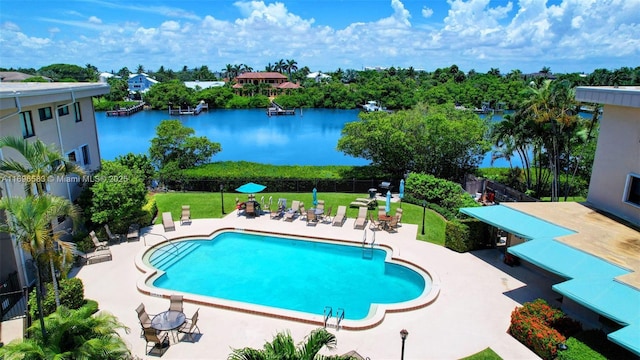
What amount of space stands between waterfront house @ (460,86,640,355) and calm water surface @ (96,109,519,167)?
30.3 m

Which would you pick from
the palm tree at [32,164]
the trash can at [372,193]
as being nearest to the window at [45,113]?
the palm tree at [32,164]

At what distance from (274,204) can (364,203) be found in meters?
Answer: 5.32

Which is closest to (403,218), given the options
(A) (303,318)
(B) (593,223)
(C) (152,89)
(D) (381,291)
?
(D) (381,291)

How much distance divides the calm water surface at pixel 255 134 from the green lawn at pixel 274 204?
70.3 feet

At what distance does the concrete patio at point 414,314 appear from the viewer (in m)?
11.2

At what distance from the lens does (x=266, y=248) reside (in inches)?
749

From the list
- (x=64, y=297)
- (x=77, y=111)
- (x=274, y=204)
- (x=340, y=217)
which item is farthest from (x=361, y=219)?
(x=77, y=111)

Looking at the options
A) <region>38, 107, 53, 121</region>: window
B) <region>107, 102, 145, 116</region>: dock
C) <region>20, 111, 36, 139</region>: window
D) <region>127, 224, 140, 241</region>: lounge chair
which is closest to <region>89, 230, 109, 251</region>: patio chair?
<region>127, 224, 140, 241</region>: lounge chair

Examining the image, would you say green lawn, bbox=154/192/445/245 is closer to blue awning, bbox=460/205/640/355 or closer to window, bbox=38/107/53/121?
blue awning, bbox=460/205/640/355

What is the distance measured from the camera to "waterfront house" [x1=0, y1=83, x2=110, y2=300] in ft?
44.3

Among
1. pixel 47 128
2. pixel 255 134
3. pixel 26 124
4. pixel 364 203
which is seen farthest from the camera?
pixel 255 134

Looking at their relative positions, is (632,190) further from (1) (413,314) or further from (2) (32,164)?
(2) (32,164)

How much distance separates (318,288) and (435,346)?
213 inches

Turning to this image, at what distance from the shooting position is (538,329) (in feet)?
35.8
